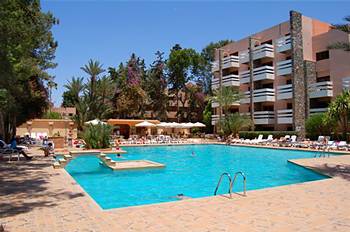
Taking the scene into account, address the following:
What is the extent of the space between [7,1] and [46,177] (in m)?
5.73

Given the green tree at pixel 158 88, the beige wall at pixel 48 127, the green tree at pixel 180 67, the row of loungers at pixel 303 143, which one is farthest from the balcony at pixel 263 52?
the beige wall at pixel 48 127

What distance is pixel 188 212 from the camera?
21.2 ft

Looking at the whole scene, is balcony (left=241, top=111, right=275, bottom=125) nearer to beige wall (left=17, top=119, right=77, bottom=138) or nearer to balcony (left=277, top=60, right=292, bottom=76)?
balcony (left=277, top=60, right=292, bottom=76)

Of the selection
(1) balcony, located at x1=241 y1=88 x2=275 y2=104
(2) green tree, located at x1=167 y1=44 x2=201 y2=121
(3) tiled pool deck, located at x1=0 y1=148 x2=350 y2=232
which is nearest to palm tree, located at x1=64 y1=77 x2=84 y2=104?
(2) green tree, located at x1=167 y1=44 x2=201 y2=121

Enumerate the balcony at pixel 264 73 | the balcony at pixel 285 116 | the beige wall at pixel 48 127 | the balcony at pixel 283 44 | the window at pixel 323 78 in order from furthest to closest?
the beige wall at pixel 48 127, the balcony at pixel 264 73, the balcony at pixel 283 44, the balcony at pixel 285 116, the window at pixel 323 78

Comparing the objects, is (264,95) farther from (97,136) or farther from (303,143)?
(97,136)

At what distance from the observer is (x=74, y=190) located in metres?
8.91

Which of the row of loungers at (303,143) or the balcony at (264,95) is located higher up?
the balcony at (264,95)

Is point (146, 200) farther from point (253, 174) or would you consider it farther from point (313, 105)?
point (313, 105)

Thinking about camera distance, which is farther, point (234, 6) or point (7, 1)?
point (234, 6)

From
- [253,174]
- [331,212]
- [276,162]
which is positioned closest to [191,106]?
[276,162]

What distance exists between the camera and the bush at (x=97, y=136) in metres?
22.7

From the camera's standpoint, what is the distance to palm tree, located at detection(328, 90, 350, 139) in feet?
83.1

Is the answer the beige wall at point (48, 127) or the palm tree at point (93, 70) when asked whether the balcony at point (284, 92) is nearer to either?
the palm tree at point (93, 70)
